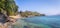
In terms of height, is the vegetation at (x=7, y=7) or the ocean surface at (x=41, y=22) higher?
the vegetation at (x=7, y=7)

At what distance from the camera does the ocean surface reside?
2.32m

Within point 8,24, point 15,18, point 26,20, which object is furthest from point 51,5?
point 8,24

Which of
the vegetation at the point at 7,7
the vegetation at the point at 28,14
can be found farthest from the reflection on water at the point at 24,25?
the vegetation at the point at 7,7

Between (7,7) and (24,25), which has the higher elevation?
(7,7)

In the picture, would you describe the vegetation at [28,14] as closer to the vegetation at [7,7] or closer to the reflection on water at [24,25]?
the reflection on water at [24,25]

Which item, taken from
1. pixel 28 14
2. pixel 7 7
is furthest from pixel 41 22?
pixel 7 7

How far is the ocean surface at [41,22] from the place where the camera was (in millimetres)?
2323

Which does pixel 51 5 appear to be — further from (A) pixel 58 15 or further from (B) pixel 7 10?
(B) pixel 7 10

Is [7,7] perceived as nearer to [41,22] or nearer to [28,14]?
[28,14]

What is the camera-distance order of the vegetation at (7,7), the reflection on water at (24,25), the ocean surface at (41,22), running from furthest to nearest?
the vegetation at (7,7)
the reflection on water at (24,25)
the ocean surface at (41,22)

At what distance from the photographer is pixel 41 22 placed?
7.88ft

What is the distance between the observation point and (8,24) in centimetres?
259

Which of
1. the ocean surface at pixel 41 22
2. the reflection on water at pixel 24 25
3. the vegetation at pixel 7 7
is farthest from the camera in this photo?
the vegetation at pixel 7 7

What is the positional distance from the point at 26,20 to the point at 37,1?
0.42 metres
